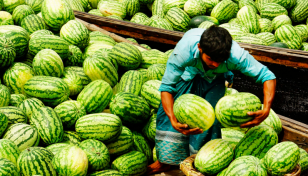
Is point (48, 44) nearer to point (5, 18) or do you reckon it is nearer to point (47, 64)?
point (47, 64)

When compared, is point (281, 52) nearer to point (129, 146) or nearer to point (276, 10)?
point (276, 10)

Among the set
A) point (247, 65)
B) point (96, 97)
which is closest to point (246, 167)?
point (247, 65)

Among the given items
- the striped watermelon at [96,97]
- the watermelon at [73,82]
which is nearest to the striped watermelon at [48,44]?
the watermelon at [73,82]

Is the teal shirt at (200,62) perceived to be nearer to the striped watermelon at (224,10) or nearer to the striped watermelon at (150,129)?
the striped watermelon at (150,129)

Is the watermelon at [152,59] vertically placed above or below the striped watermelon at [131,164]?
above

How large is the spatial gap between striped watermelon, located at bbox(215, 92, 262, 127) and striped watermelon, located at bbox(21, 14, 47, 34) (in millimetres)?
3070

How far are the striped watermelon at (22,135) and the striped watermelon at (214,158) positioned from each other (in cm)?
153

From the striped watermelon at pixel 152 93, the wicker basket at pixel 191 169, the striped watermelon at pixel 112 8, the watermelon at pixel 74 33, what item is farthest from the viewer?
the striped watermelon at pixel 112 8

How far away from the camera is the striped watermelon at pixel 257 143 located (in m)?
2.73

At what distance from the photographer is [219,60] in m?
2.50

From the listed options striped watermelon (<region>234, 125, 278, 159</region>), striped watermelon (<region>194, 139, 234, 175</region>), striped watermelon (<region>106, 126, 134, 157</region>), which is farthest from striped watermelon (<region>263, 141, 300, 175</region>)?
striped watermelon (<region>106, 126, 134, 157</region>)

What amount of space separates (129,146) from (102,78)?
0.97 metres

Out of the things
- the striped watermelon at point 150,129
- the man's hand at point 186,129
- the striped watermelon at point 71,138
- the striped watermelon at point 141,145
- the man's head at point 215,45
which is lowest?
the striped watermelon at point 141,145

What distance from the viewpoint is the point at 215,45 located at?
2.42 metres
